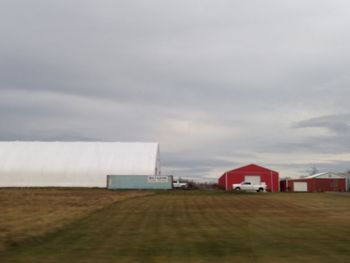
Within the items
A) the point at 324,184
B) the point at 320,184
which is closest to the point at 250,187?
the point at 320,184

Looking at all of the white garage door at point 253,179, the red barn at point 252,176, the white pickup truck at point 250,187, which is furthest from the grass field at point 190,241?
the red barn at point 252,176

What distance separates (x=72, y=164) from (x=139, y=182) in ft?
39.1

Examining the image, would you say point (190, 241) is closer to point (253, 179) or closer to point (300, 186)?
point (253, 179)

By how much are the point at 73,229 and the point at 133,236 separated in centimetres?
338

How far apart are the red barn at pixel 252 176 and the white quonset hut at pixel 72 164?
1426 centimetres

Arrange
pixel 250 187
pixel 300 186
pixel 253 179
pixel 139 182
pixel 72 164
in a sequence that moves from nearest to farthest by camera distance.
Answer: pixel 139 182 < pixel 72 164 < pixel 250 187 < pixel 253 179 < pixel 300 186

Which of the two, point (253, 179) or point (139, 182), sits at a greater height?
point (253, 179)

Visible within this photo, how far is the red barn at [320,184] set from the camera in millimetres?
105312

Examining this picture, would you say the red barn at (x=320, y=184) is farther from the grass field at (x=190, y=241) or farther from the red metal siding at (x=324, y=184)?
the grass field at (x=190, y=241)

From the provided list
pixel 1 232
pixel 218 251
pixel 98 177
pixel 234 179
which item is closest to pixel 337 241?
pixel 218 251

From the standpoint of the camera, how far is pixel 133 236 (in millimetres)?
18797

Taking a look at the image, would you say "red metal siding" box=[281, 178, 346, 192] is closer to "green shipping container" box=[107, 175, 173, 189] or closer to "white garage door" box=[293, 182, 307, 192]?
"white garage door" box=[293, 182, 307, 192]

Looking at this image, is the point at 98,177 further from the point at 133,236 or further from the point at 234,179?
the point at 133,236

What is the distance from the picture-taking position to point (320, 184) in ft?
349
